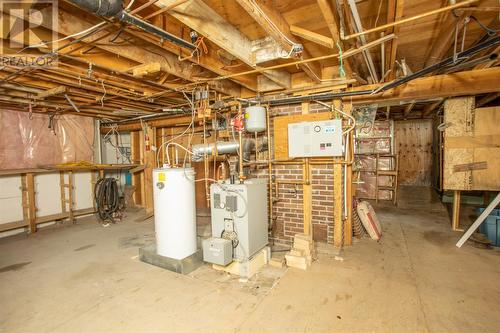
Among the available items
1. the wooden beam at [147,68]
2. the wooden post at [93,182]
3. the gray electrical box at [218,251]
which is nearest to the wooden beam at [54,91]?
the wooden beam at [147,68]

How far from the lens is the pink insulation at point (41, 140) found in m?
4.22

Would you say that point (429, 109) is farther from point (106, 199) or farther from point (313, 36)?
point (106, 199)

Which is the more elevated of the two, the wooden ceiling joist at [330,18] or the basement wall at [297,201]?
the wooden ceiling joist at [330,18]

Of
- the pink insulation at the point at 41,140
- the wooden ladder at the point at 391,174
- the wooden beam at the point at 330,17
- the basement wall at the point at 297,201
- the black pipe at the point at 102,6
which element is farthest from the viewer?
the wooden ladder at the point at 391,174

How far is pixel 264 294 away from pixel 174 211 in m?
1.28

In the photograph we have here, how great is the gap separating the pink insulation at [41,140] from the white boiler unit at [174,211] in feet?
10.7

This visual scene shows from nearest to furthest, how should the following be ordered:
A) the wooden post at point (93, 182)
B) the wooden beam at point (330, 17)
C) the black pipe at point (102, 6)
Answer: the black pipe at point (102, 6), the wooden beam at point (330, 17), the wooden post at point (93, 182)

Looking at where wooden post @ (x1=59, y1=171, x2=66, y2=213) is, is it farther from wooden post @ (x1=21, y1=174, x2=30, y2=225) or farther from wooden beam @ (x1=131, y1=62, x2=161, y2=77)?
wooden beam @ (x1=131, y1=62, x2=161, y2=77)

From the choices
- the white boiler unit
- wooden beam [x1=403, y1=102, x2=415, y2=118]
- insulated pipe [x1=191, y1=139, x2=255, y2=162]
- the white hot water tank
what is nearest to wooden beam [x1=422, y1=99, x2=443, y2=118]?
wooden beam [x1=403, y1=102, x2=415, y2=118]

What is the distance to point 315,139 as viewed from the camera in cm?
317

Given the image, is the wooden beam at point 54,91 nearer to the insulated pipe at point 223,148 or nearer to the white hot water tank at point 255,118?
the insulated pipe at point 223,148

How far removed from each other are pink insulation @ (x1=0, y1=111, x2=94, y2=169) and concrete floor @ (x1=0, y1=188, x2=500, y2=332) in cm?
171

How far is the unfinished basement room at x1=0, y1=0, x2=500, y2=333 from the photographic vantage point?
6.15 feet

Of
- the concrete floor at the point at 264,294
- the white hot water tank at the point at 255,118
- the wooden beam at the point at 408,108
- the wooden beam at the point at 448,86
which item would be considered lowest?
the concrete floor at the point at 264,294
